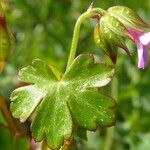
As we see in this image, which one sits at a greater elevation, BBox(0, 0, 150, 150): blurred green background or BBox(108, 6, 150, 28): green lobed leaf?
BBox(108, 6, 150, 28): green lobed leaf

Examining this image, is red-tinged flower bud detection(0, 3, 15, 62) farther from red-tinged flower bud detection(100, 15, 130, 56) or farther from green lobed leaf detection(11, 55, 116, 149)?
red-tinged flower bud detection(100, 15, 130, 56)

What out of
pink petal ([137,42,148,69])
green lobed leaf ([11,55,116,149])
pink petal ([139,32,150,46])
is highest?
pink petal ([139,32,150,46])

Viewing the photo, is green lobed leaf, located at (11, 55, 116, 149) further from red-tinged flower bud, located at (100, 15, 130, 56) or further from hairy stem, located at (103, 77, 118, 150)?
hairy stem, located at (103, 77, 118, 150)

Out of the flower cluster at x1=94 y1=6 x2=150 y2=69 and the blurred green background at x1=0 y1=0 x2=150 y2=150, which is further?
the blurred green background at x1=0 y1=0 x2=150 y2=150

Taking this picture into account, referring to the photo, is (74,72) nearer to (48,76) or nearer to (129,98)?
(48,76)

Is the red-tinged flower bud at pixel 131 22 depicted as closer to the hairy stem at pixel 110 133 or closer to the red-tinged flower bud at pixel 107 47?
the red-tinged flower bud at pixel 107 47

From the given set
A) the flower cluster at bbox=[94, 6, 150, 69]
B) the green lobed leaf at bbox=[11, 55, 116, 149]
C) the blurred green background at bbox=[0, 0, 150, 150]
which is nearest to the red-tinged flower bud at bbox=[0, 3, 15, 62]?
the green lobed leaf at bbox=[11, 55, 116, 149]

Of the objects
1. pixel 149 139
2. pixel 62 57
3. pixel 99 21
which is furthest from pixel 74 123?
pixel 62 57

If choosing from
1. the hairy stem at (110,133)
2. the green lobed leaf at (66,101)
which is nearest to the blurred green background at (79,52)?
the hairy stem at (110,133)
